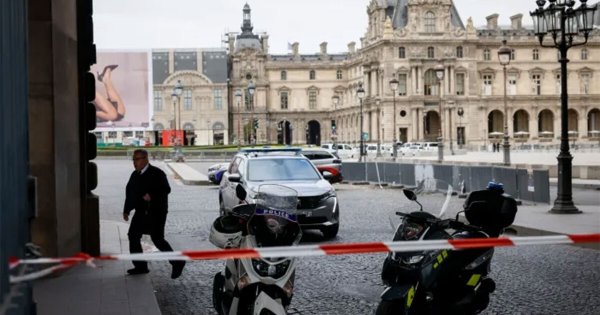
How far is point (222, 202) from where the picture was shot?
649 inches

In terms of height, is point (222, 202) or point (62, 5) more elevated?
point (62, 5)

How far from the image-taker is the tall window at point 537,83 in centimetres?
9981

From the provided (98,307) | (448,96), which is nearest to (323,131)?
(448,96)

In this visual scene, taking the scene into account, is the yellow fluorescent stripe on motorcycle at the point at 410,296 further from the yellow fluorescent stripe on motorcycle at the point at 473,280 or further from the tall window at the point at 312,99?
the tall window at the point at 312,99

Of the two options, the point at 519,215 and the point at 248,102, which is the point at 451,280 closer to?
the point at 519,215

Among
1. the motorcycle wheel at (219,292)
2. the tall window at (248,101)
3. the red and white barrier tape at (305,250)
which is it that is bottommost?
the motorcycle wheel at (219,292)

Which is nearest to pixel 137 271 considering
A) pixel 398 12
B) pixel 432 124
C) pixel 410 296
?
pixel 410 296

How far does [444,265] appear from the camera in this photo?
6.05 m

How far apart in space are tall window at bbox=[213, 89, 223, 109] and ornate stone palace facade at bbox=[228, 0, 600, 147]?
3.14 m

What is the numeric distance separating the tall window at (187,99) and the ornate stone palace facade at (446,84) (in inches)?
246

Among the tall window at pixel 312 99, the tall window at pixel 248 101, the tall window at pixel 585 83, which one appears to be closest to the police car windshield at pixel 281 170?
the tall window at pixel 585 83

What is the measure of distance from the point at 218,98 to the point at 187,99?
3.91 metres

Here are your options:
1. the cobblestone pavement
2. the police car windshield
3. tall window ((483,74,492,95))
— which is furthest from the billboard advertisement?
the cobblestone pavement

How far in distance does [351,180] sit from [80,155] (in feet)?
75.2
